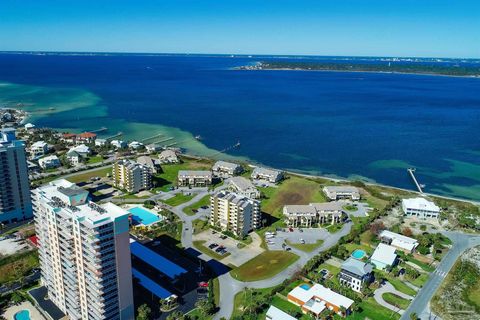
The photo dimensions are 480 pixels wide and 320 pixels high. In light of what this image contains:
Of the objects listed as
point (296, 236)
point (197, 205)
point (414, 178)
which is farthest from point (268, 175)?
point (414, 178)

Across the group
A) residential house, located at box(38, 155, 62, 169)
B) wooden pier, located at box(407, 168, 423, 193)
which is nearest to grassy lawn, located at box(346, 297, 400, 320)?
wooden pier, located at box(407, 168, 423, 193)

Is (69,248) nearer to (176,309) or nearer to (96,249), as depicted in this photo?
(96,249)

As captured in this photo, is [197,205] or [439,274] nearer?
[439,274]

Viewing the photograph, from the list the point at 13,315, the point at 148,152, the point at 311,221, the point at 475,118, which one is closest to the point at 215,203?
the point at 311,221

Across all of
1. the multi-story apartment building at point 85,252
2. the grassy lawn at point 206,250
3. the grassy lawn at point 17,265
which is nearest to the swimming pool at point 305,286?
the grassy lawn at point 206,250

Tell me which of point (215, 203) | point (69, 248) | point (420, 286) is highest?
point (69, 248)

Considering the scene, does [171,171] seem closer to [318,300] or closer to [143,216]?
[143,216]

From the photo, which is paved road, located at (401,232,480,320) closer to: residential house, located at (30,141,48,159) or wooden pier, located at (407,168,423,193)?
wooden pier, located at (407,168,423,193)
